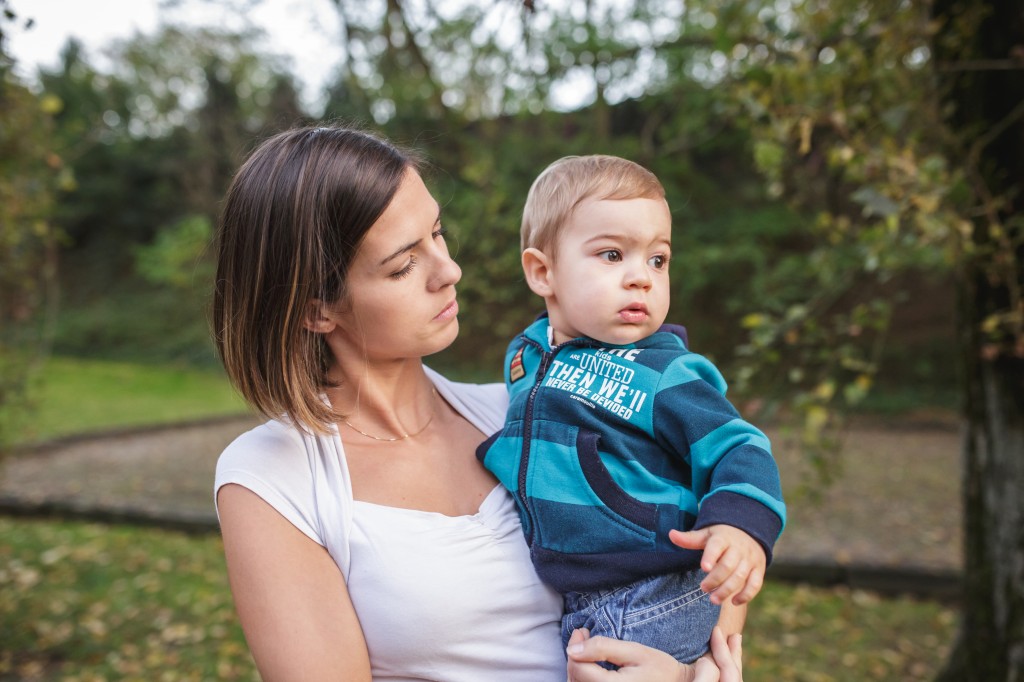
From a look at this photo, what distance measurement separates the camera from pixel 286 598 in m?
1.41

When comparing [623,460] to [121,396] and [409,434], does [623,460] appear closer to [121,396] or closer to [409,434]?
[409,434]

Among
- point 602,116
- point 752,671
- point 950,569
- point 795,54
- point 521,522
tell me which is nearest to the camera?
point 521,522

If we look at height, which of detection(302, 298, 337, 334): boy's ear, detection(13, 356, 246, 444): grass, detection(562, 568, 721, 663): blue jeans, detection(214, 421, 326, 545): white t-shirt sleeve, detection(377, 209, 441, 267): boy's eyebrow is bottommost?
detection(13, 356, 246, 444): grass

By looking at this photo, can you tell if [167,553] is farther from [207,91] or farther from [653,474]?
[207,91]

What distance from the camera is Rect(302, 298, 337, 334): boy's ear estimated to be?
162 cm

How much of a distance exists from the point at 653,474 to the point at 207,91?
19.3 meters

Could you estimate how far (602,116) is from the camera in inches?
277

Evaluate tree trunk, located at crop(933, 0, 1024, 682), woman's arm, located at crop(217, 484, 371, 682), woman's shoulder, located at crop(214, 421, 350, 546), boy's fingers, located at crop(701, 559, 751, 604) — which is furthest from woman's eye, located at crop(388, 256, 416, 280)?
tree trunk, located at crop(933, 0, 1024, 682)

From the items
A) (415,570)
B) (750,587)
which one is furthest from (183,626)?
(750,587)

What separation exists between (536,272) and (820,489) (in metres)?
4.13

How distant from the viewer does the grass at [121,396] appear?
446 inches

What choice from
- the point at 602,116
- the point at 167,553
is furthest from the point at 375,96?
the point at 167,553

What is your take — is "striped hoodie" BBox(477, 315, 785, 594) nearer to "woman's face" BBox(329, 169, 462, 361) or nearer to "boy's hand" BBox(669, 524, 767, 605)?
"boy's hand" BBox(669, 524, 767, 605)

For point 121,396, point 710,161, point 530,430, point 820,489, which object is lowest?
point 121,396
